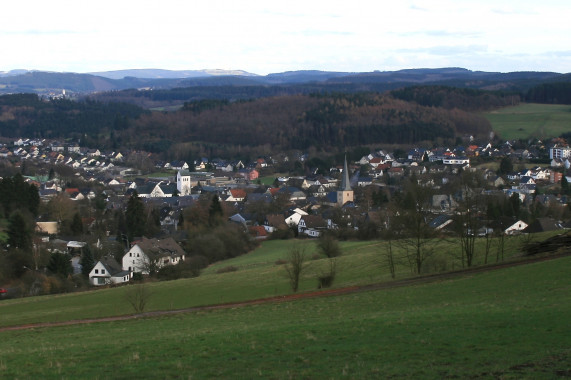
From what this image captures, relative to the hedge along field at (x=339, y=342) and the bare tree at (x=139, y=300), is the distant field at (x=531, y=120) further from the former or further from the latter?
the hedge along field at (x=339, y=342)

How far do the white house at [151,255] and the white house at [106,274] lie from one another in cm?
106

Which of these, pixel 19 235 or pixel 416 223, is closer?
pixel 416 223

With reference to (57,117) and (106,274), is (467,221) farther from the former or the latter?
(57,117)

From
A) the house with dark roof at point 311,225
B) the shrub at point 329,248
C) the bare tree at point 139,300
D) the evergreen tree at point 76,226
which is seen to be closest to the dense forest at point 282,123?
the house with dark roof at point 311,225

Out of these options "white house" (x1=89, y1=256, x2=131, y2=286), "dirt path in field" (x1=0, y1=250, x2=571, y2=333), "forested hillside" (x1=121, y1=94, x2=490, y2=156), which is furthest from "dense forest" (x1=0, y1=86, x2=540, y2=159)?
"dirt path in field" (x1=0, y1=250, x2=571, y2=333)

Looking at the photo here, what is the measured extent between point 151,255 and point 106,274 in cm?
275

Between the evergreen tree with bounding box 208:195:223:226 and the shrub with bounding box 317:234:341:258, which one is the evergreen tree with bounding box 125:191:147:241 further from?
the shrub with bounding box 317:234:341:258

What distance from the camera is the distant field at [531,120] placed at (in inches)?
4635

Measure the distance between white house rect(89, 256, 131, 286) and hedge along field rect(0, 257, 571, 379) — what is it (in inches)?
823

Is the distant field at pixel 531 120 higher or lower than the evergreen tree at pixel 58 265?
higher

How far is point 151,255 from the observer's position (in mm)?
40812

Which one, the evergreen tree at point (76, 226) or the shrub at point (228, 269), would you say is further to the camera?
the evergreen tree at point (76, 226)

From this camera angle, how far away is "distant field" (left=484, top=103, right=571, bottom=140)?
117719 mm

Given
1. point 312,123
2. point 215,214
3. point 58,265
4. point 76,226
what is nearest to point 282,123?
point 312,123
